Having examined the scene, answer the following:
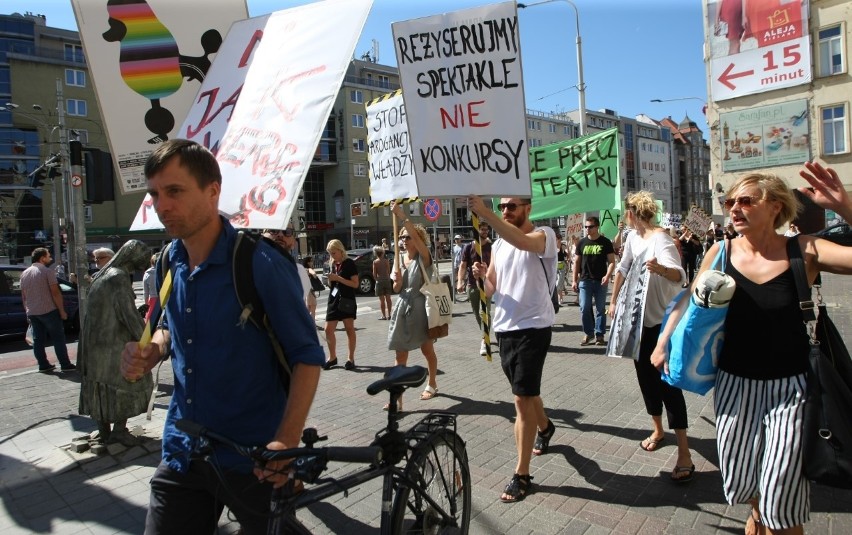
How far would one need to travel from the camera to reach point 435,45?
4219 mm

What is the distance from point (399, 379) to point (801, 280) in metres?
1.79

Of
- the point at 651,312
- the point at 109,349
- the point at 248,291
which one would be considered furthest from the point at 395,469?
the point at 109,349

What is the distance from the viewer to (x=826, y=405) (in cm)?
227

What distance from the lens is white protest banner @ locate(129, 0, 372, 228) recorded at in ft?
7.64

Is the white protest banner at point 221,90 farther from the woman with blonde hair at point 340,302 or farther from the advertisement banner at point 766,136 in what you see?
the advertisement banner at point 766,136

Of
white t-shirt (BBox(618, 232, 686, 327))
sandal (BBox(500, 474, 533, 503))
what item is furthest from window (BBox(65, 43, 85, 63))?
sandal (BBox(500, 474, 533, 503))

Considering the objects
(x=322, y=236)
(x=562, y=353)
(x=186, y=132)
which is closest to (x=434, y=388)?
(x=562, y=353)

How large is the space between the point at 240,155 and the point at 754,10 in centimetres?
3529

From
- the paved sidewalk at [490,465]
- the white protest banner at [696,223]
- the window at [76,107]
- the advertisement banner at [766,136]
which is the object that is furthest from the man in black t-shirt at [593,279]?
the window at [76,107]

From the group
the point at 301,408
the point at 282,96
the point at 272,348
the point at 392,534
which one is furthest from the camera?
the point at 282,96

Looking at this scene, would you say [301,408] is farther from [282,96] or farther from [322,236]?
[322,236]

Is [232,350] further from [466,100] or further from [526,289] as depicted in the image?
[466,100]

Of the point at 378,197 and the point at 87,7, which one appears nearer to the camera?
the point at 87,7

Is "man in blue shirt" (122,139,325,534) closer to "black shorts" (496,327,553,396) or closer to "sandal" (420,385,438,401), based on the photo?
"black shorts" (496,327,553,396)
